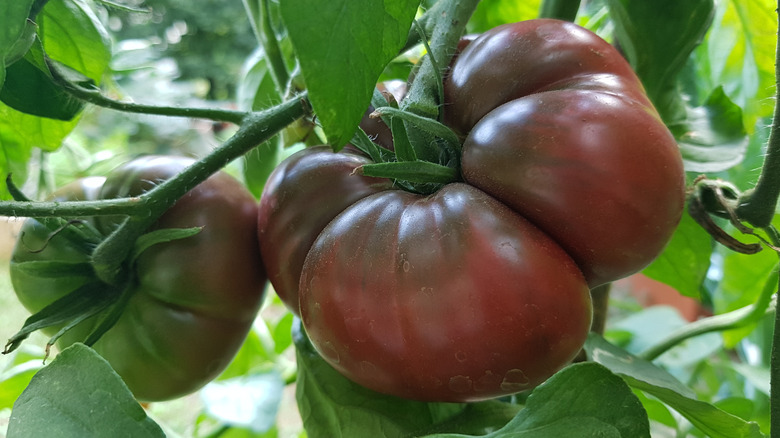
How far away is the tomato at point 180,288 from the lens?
0.39m

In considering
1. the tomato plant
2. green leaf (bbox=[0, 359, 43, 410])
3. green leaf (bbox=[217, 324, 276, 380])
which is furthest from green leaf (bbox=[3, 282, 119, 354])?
green leaf (bbox=[217, 324, 276, 380])

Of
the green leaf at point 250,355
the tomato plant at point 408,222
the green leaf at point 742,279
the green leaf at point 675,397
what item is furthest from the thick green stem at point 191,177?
the green leaf at point 742,279

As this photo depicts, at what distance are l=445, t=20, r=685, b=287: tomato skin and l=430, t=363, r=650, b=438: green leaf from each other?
5 cm

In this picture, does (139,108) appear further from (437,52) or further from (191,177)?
(437,52)

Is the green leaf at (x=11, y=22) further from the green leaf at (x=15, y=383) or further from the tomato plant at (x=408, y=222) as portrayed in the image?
the green leaf at (x=15, y=383)

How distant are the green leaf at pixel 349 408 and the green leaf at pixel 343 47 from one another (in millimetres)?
177

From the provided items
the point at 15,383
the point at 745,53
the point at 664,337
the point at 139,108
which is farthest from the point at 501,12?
the point at 15,383

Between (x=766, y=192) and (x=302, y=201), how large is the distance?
9.6 inches

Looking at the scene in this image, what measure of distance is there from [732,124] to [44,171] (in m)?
0.64

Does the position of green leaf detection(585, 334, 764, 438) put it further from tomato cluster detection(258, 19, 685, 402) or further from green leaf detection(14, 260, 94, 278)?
green leaf detection(14, 260, 94, 278)

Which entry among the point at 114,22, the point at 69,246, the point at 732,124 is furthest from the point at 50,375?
the point at 114,22

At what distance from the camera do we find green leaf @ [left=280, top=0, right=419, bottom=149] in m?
0.24

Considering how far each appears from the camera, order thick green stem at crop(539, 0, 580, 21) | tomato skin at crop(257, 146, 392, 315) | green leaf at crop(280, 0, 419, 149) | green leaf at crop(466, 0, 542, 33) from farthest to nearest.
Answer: green leaf at crop(466, 0, 542, 33) → thick green stem at crop(539, 0, 580, 21) → tomato skin at crop(257, 146, 392, 315) → green leaf at crop(280, 0, 419, 149)

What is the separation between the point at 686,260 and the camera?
487 millimetres
